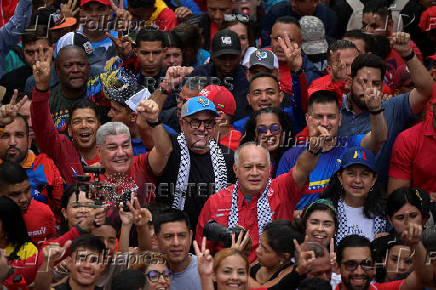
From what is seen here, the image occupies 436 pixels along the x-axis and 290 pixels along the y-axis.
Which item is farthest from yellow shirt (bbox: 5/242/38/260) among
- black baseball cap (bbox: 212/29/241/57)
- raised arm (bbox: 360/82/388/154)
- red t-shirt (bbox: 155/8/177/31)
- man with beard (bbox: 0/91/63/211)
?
red t-shirt (bbox: 155/8/177/31)

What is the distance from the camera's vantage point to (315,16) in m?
12.3

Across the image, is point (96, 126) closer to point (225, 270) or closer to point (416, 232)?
point (225, 270)

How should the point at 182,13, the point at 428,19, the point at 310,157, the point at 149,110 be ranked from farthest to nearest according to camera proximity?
1. the point at 182,13
2. the point at 428,19
3. the point at 149,110
4. the point at 310,157

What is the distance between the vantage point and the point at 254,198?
8.48 m

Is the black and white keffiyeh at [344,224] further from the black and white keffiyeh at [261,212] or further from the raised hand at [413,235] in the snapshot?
the raised hand at [413,235]

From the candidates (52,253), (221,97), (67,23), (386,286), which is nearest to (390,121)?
(221,97)

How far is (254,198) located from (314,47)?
3656 mm

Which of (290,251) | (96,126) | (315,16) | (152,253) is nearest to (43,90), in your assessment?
(96,126)

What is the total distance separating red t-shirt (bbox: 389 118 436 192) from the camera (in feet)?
30.2

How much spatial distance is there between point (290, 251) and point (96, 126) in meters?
2.55

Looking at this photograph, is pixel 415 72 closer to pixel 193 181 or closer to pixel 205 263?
pixel 193 181

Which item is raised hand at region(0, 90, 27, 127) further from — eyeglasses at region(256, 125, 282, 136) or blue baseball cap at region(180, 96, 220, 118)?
eyeglasses at region(256, 125, 282, 136)

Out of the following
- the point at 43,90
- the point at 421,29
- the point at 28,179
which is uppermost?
the point at 421,29

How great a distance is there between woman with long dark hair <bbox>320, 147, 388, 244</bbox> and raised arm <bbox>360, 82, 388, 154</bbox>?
0.18m
